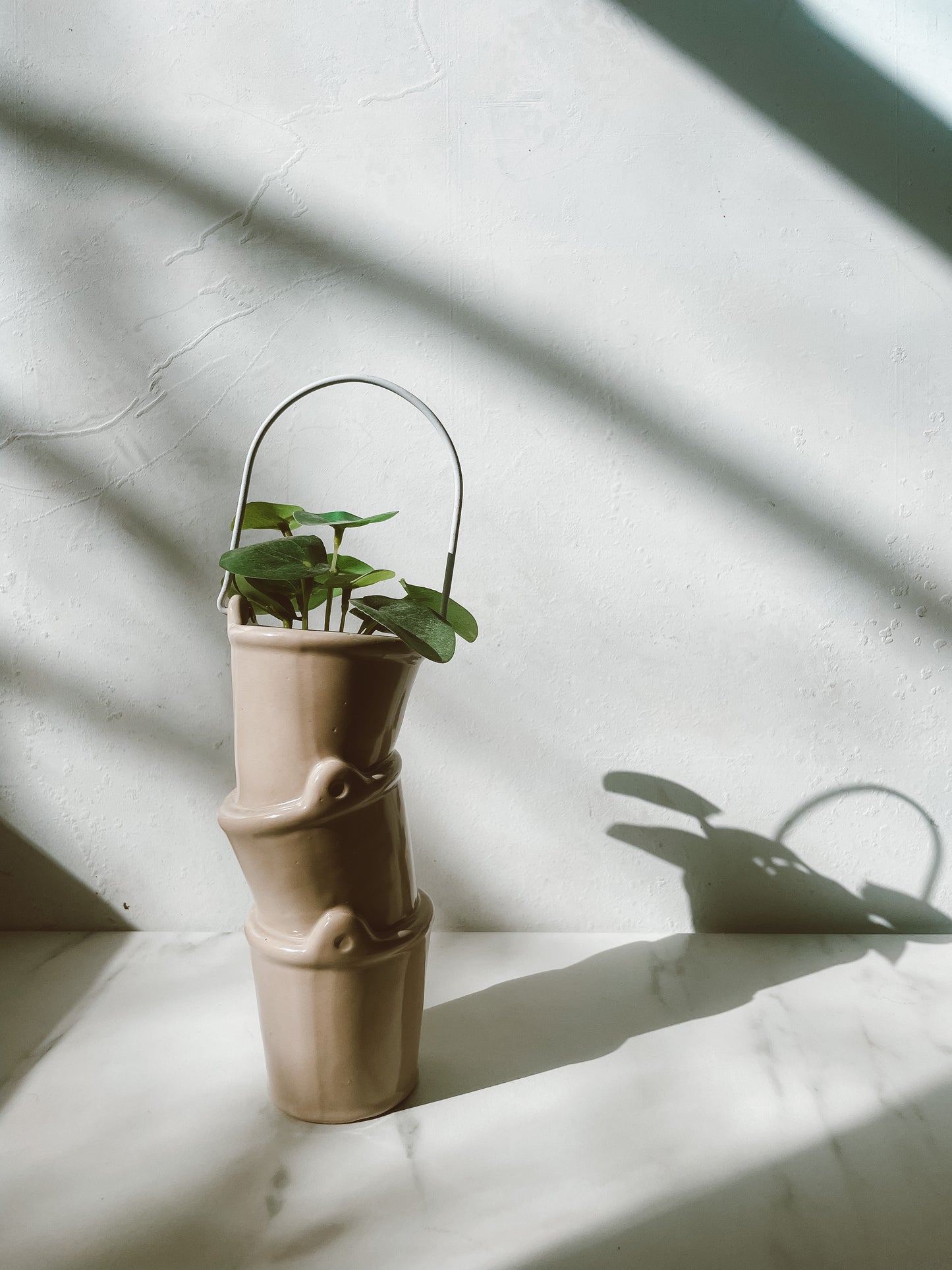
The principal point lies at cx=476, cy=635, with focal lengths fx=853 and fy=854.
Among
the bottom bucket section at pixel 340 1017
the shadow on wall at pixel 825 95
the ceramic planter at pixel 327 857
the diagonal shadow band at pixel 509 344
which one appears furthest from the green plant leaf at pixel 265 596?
the shadow on wall at pixel 825 95

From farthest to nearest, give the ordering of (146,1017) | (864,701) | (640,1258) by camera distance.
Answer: (864,701), (146,1017), (640,1258)

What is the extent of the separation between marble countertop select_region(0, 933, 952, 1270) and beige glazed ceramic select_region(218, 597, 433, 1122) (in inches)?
2.1

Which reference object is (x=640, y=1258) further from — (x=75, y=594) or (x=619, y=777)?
(x=75, y=594)

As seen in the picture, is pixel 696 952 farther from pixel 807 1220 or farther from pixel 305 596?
pixel 305 596

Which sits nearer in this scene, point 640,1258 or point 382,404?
point 640,1258

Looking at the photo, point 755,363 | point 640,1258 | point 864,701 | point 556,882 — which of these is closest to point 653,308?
point 755,363

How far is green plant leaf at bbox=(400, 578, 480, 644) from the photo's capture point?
2.10 ft

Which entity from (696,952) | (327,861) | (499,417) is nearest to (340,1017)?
(327,861)

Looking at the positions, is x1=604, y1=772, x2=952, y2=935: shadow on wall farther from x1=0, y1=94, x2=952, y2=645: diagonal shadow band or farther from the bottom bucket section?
the bottom bucket section

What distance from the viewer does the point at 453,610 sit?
0.67 m

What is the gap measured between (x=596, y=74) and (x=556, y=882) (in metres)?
0.84

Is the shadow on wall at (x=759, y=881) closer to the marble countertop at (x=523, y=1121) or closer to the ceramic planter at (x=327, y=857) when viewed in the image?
the marble countertop at (x=523, y=1121)

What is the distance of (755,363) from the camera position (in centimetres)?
88

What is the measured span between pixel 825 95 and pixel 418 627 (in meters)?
0.72
